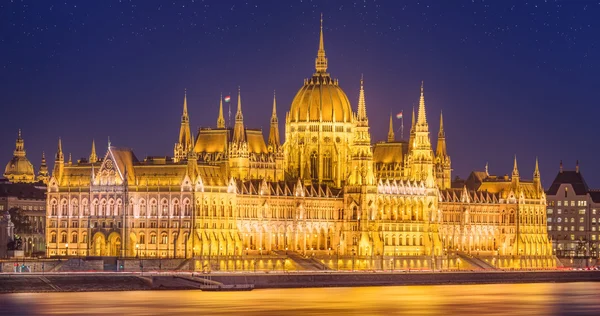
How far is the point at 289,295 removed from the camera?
18662cm

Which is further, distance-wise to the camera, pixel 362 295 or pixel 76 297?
pixel 362 295

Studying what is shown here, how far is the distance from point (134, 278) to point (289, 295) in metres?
14.6

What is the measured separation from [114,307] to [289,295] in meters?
25.7

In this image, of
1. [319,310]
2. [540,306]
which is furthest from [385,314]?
[540,306]

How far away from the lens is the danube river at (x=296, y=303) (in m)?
163

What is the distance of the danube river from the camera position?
534 ft

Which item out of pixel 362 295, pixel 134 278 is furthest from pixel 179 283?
pixel 362 295

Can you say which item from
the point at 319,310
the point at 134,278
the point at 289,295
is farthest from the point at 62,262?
the point at 319,310

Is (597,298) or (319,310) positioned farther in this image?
(597,298)

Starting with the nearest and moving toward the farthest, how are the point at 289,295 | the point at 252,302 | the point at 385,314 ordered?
the point at 385,314 < the point at 252,302 < the point at 289,295

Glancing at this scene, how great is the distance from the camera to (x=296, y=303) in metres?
174

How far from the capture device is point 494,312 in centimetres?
16662

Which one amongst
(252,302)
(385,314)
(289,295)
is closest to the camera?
(385,314)

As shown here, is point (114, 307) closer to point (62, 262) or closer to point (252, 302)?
point (252, 302)
